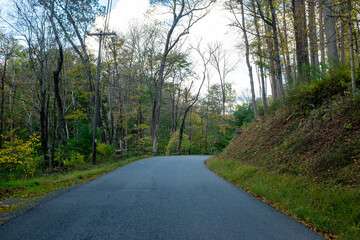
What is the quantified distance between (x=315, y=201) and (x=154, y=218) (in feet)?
10.7

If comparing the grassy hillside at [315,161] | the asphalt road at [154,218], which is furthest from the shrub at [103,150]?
the asphalt road at [154,218]

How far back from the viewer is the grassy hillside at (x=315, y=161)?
457cm

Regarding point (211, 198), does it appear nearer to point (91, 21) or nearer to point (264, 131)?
point (264, 131)

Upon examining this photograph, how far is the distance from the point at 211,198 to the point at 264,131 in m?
7.69

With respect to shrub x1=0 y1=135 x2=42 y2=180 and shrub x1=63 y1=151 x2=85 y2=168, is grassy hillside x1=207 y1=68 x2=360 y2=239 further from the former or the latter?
shrub x1=0 y1=135 x2=42 y2=180

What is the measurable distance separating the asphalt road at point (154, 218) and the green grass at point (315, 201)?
0.30m

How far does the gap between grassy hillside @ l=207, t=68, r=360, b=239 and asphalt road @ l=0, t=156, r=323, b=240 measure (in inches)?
20.5

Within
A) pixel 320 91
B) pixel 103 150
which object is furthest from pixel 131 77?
pixel 320 91

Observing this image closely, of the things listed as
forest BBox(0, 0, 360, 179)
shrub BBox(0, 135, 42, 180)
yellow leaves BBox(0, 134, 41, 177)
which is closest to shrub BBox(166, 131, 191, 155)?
forest BBox(0, 0, 360, 179)

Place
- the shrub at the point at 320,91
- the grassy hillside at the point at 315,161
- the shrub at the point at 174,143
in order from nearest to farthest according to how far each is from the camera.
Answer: the grassy hillside at the point at 315,161 < the shrub at the point at 320,91 < the shrub at the point at 174,143

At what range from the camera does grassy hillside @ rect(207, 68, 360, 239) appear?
4.57 m

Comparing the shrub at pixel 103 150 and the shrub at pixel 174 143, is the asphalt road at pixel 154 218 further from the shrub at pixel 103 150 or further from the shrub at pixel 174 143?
the shrub at pixel 174 143

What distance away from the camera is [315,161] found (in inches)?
261

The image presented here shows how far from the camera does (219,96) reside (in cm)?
4547
